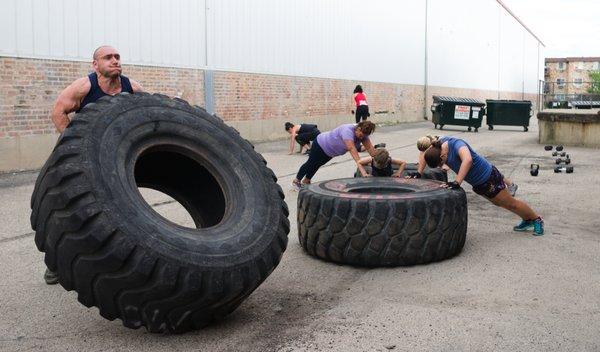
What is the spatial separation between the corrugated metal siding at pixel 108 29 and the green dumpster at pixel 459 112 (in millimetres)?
11246

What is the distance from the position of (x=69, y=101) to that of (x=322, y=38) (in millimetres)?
18745

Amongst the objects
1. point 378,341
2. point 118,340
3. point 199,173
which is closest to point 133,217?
point 118,340

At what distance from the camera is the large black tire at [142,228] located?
301cm

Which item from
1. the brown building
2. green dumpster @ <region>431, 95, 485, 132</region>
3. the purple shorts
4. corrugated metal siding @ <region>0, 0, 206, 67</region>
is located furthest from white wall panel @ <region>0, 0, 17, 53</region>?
the brown building

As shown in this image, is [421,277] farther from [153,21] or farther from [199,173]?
[153,21]

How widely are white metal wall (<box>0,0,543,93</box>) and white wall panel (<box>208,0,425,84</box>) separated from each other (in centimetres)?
3

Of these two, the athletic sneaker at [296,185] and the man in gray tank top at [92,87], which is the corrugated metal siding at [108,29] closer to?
the athletic sneaker at [296,185]

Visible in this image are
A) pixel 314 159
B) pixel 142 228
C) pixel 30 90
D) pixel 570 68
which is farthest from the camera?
pixel 570 68

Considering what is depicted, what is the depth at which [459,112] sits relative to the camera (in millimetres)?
23812

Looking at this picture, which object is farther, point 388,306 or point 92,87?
point 92,87

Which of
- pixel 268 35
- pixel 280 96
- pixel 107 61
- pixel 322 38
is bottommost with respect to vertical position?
pixel 107 61

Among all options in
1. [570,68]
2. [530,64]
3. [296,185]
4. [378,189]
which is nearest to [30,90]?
[296,185]

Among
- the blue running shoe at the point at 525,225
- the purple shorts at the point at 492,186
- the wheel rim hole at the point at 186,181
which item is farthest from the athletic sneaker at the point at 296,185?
the wheel rim hole at the point at 186,181

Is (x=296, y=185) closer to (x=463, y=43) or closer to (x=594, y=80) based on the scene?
(x=463, y=43)
